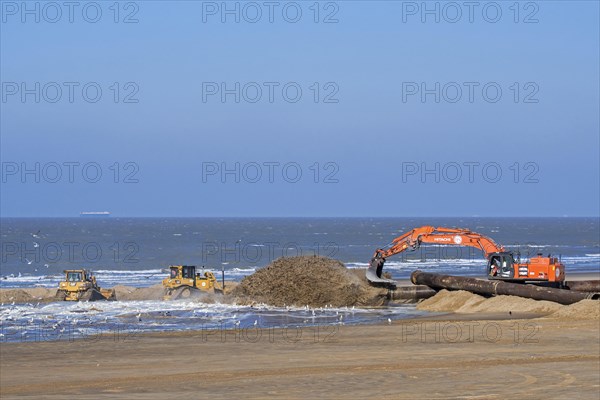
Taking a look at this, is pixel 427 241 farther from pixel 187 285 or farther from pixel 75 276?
pixel 75 276

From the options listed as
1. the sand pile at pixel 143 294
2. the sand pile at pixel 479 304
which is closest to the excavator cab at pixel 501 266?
the sand pile at pixel 479 304

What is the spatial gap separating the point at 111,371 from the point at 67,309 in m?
18.9

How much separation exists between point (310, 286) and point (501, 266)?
8017 mm

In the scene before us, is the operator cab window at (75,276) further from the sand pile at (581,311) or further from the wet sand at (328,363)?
the sand pile at (581,311)

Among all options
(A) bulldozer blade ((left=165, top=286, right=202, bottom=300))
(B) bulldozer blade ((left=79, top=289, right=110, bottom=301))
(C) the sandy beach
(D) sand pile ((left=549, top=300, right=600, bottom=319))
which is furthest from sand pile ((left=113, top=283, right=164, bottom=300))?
(D) sand pile ((left=549, top=300, right=600, bottom=319))

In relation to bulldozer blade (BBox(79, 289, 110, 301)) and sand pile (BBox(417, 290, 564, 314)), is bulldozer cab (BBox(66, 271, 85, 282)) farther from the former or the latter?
sand pile (BBox(417, 290, 564, 314))

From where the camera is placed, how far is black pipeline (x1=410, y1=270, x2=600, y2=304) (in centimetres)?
3638

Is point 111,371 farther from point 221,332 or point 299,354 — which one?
Result: point 221,332

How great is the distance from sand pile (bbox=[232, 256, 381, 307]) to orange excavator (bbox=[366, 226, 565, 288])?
1.05 meters

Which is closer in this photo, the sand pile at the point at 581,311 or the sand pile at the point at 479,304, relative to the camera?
the sand pile at the point at 581,311

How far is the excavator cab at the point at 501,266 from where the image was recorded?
4066cm

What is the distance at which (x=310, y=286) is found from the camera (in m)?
42.0

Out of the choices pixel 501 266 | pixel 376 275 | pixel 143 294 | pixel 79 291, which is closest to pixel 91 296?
pixel 79 291

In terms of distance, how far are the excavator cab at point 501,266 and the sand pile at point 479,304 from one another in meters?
1.30
